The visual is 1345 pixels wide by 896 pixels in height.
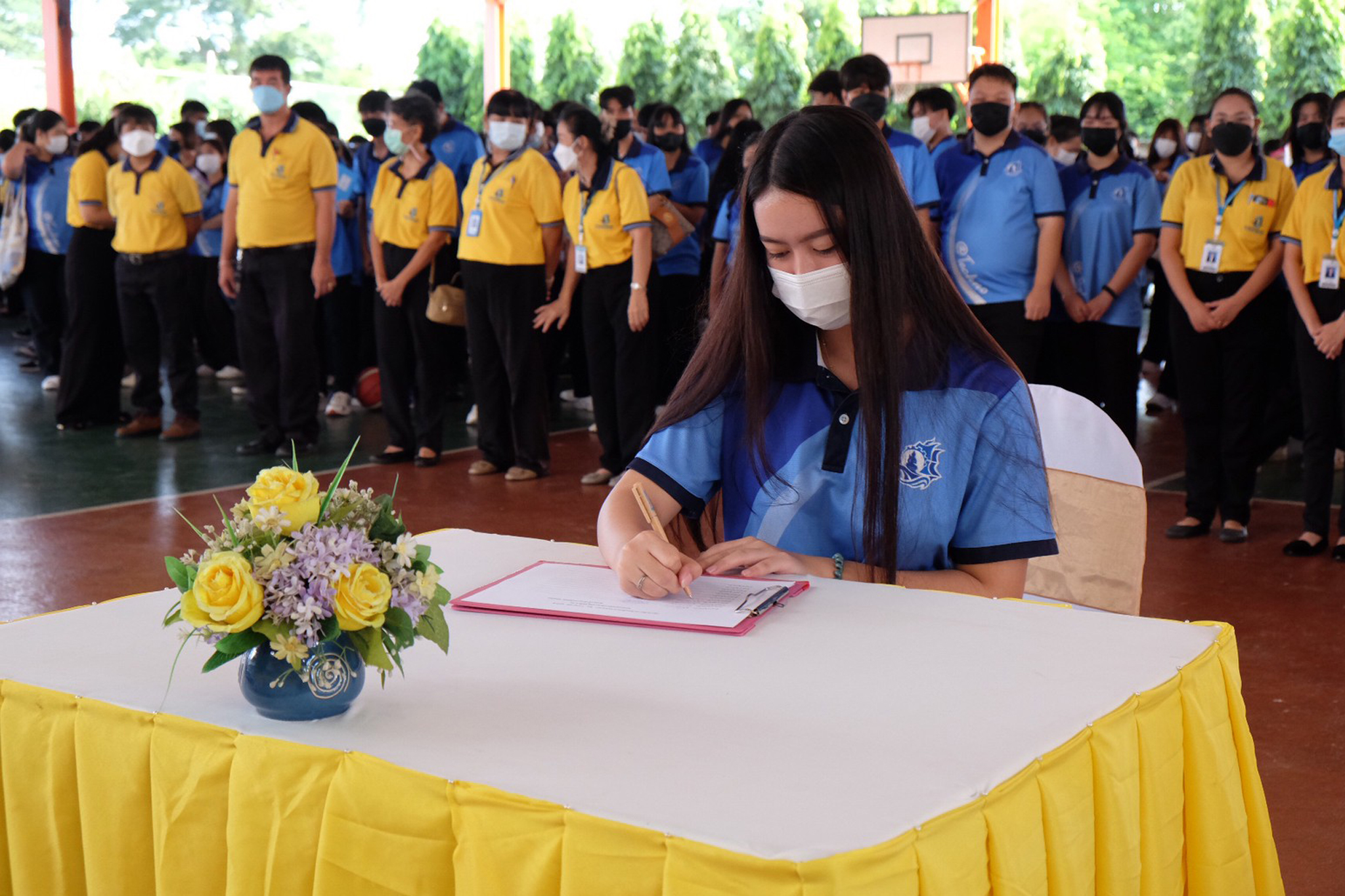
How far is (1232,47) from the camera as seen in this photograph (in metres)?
14.5

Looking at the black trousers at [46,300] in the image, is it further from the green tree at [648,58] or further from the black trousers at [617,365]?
the green tree at [648,58]

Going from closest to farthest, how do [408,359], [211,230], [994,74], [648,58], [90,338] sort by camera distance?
Result: [994,74] → [408,359] → [90,338] → [211,230] → [648,58]

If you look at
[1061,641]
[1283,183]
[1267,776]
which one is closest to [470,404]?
[1283,183]

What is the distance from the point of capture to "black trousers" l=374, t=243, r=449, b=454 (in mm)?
6492

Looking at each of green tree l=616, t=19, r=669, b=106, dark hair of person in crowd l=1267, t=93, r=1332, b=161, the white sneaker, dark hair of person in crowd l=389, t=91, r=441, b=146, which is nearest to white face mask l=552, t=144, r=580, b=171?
dark hair of person in crowd l=389, t=91, r=441, b=146

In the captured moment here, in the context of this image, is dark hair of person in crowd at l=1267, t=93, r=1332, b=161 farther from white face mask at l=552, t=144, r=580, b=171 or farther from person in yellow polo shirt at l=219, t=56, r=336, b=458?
person in yellow polo shirt at l=219, t=56, r=336, b=458

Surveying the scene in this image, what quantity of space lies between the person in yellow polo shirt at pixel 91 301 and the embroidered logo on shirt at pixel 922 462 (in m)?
6.31

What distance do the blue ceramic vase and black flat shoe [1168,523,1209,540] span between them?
4309 millimetres

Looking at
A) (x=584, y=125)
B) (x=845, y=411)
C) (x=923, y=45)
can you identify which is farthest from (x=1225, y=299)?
(x=923, y=45)

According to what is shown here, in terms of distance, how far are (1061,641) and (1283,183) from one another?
13.4 feet

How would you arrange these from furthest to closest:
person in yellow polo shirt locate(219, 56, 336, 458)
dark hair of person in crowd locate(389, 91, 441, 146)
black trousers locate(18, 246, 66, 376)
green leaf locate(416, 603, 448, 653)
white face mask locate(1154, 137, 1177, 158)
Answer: white face mask locate(1154, 137, 1177, 158), black trousers locate(18, 246, 66, 376), person in yellow polo shirt locate(219, 56, 336, 458), dark hair of person in crowd locate(389, 91, 441, 146), green leaf locate(416, 603, 448, 653)

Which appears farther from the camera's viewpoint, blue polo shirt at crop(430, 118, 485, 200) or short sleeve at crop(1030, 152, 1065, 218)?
blue polo shirt at crop(430, 118, 485, 200)

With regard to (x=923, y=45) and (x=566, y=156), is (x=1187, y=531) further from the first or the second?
(x=923, y=45)

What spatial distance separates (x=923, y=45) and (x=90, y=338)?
9.20m
